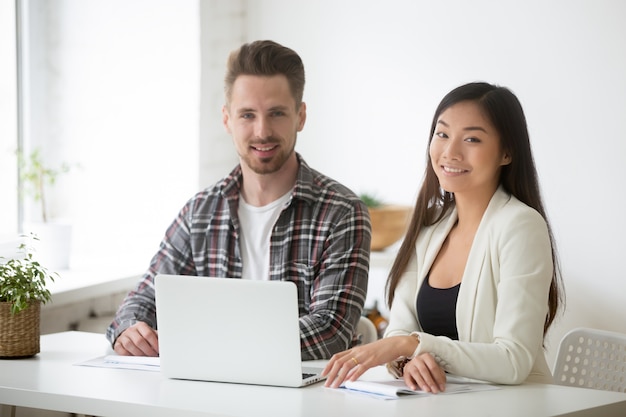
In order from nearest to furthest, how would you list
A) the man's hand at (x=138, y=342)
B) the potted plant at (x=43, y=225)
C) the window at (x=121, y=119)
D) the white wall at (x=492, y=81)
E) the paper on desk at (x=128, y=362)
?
the paper on desk at (x=128, y=362) < the man's hand at (x=138, y=342) < the potted plant at (x=43, y=225) < the white wall at (x=492, y=81) < the window at (x=121, y=119)

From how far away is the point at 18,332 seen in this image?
2.12 meters

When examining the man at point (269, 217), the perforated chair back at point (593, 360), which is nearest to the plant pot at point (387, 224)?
the man at point (269, 217)

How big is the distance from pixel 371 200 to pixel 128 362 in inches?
78.3

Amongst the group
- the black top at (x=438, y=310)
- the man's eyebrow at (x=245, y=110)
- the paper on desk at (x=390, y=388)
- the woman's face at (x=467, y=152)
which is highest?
the man's eyebrow at (x=245, y=110)

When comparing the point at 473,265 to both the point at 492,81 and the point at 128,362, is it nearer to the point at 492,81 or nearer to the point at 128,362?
the point at 128,362

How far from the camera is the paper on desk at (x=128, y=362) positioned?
2.04 metres

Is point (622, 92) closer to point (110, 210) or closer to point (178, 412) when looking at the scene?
point (110, 210)

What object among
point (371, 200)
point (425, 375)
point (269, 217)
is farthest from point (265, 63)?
point (371, 200)

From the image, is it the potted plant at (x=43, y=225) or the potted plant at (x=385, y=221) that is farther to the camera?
the potted plant at (x=385, y=221)

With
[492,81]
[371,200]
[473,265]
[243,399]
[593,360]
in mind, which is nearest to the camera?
Answer: [243,399]

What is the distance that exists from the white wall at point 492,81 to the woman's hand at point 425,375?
77.5 inches

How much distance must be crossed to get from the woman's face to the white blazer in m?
0.07

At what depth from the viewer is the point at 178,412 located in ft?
5.47

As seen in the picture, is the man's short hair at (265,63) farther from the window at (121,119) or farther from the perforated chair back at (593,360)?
the window at (121,119)
